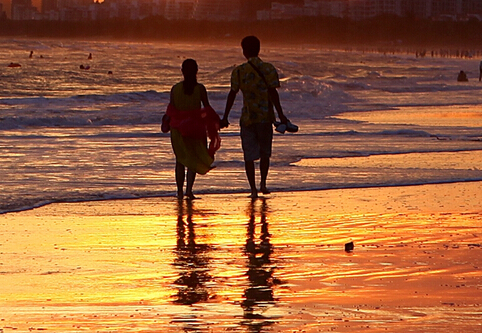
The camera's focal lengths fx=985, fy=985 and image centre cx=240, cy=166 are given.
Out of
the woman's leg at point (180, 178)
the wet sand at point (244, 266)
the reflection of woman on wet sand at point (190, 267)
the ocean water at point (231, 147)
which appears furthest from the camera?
the ocean water at point (231, 147)

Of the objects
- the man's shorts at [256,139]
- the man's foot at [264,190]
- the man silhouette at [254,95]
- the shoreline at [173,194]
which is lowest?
the shoreline at [173,194]

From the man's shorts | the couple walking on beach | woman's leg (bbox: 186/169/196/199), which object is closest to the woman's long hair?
the couple walking on beach

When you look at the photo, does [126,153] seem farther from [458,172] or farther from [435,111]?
[435,111]

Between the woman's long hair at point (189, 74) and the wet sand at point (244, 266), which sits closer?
the wet sand at point (244, 266)

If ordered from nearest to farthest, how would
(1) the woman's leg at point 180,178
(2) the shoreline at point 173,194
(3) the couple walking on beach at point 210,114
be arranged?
(2) the shoreline at point 173,194 → (3) the couple walking on beach at point 210,114 → (1) the woman's leg at point 180,178

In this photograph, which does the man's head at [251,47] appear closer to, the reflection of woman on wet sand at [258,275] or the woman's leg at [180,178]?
the woman's leg at [180,178]

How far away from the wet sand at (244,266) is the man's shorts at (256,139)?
0.59m

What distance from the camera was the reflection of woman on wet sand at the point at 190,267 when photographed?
5.68 m

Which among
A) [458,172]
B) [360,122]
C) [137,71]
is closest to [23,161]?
[458,172]

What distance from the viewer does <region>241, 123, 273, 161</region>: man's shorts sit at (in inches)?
392

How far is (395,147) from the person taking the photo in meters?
15.0

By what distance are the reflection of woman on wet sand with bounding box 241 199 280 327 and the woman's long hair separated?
6.43ft

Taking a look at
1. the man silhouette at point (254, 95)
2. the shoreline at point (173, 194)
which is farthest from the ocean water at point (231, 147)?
the man silhouette at point (254, 95)

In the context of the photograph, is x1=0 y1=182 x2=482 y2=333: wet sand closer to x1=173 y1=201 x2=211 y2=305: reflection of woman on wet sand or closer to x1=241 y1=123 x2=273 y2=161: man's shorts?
x1=173 y1=201 x2=211 y2=305: reflection of woman on wet sand
